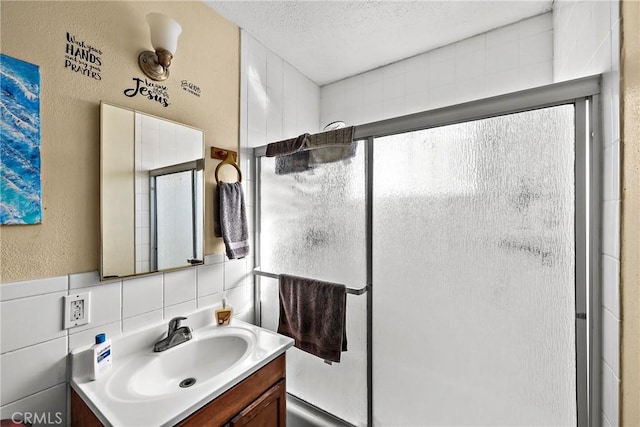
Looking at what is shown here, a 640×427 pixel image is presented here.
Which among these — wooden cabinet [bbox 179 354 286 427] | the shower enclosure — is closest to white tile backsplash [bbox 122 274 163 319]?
wooden cabinet [bbox 179 354 286 427]

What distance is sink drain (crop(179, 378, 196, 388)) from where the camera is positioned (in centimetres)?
109

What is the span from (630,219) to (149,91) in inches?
66.7

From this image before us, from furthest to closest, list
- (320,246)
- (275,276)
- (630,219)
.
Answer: (275,276), (320,246), (630,219)

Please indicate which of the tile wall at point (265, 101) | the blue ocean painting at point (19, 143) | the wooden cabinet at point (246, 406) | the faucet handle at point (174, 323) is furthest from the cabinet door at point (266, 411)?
the blue ocean painting at point (19, 143)

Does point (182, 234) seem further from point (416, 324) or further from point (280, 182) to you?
point (416, 324)

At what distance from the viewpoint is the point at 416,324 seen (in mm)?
1190

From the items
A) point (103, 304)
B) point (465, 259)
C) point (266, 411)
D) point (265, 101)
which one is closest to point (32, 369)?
point (103, 304)

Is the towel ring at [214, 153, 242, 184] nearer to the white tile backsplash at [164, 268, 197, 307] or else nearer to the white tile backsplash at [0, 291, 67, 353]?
the white tile backsplash at [164, 268, 197, 307]

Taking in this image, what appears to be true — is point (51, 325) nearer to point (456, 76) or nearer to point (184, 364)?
point (184, 364)

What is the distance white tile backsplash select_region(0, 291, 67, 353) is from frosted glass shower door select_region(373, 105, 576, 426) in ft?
3.95

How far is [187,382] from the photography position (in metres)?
1.11

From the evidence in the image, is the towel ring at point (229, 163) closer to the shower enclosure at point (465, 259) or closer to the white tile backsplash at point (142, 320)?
the shower enclosure at point (465, 259)

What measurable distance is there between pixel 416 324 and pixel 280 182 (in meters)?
1.01

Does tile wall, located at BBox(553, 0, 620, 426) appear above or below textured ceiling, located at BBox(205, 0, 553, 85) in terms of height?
below
